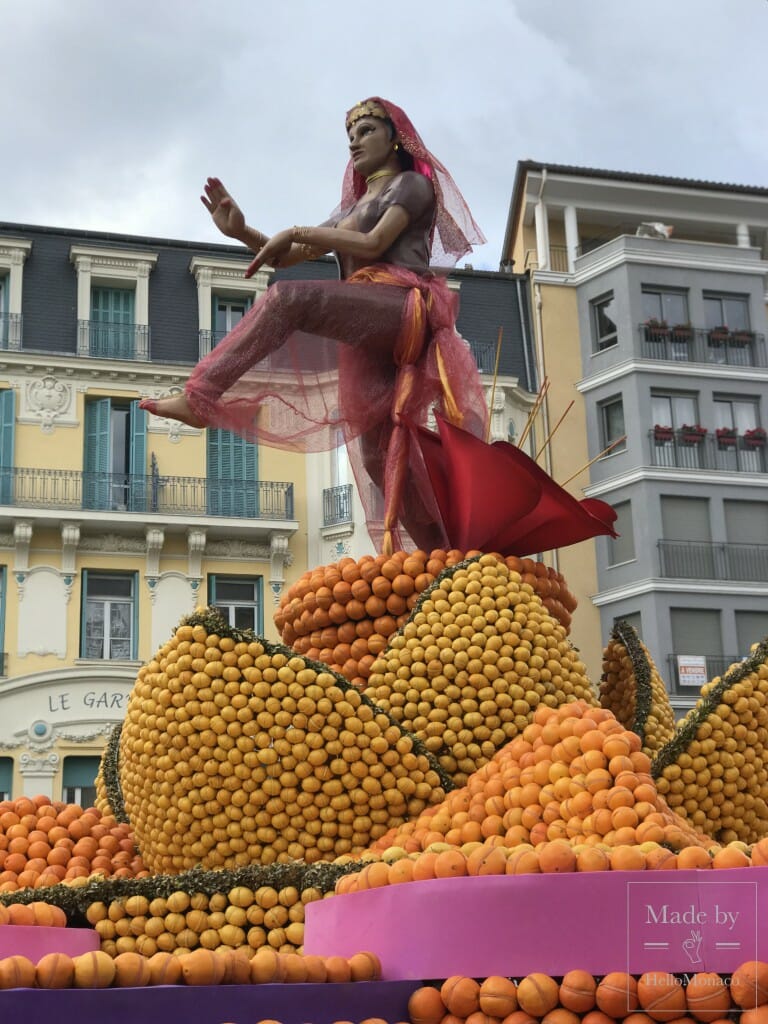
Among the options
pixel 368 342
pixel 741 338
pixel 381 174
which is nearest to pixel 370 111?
pixel 381 174

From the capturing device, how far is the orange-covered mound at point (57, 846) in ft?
27.0

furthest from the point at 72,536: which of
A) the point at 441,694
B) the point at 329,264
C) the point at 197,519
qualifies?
the point at 441,694

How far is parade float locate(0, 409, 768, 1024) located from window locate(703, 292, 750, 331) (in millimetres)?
29295

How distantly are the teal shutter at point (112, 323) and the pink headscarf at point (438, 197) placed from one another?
926 inches

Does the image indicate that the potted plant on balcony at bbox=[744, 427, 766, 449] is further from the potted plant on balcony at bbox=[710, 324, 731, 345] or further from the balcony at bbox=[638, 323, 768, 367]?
the potted plant on balcony at bbox=[710, 324, 731, 345]

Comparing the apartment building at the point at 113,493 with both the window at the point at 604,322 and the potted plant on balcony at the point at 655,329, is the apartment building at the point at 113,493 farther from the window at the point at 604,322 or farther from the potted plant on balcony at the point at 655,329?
the potted plant on balcony at the point at 655,329

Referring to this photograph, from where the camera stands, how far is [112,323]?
33250mm

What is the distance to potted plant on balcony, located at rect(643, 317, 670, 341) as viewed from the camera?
36688mm

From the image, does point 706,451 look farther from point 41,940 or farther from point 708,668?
point 41,940

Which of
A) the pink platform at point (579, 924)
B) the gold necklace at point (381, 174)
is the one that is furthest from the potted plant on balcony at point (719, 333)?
the pink platform at point (579, 924)

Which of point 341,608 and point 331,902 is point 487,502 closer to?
point 341,608

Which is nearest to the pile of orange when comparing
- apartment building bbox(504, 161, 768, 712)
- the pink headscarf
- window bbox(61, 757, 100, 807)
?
the pink headscarf

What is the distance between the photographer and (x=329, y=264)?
3294 centimetres

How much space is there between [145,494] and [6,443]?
301 cm
